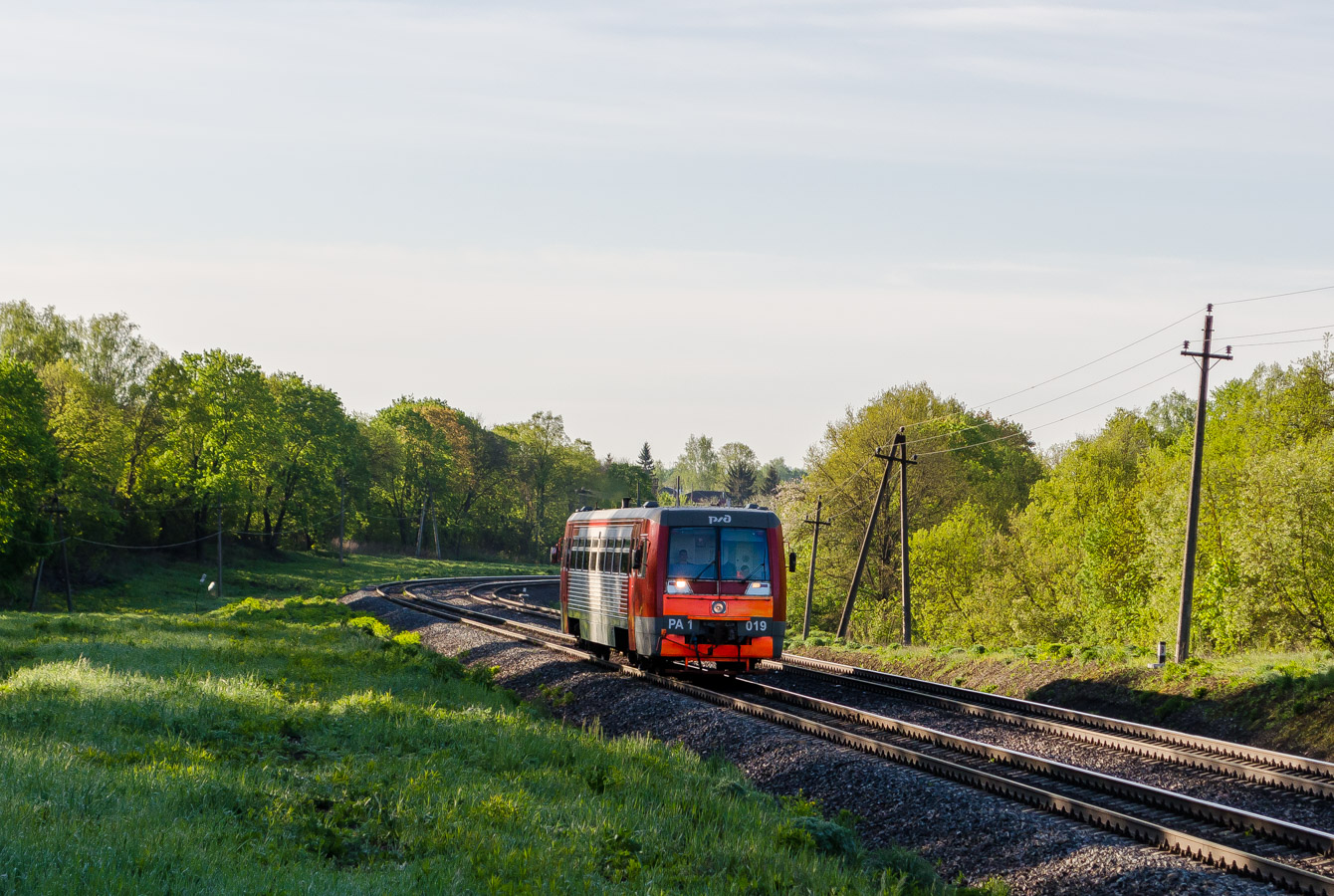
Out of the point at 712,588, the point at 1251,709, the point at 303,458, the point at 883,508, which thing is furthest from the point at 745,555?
the point at 303,458

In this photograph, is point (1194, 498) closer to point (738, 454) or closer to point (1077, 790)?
point (1077, 790)

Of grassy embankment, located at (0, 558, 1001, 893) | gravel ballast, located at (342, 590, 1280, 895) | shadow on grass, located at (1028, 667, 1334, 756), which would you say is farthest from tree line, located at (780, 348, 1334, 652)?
grassy embankment, located at (0, 558, 1001, 893)

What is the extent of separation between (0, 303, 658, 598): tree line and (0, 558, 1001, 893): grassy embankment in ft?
141

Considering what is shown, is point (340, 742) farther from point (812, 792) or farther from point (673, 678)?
→ point (673, 678)

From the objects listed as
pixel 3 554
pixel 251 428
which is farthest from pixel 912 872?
pixel 251 428

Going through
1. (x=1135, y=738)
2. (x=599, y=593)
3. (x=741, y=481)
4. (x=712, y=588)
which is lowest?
(x=1135, y=738)

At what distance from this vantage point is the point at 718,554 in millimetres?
22281

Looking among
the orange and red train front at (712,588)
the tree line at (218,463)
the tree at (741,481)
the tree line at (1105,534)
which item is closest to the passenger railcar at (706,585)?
the orange and red train front at (712,588)

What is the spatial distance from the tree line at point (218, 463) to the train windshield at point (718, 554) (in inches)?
1709

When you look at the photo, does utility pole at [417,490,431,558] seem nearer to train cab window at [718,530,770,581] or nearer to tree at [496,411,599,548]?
tree at [496,411,599,548]

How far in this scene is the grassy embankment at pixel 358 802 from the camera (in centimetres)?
775

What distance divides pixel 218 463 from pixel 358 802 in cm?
7146

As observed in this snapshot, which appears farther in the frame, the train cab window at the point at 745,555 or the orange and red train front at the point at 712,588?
the train cab window at the point at 745,555

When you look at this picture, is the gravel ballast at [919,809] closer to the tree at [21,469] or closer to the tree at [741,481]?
the tree at [21,469]
